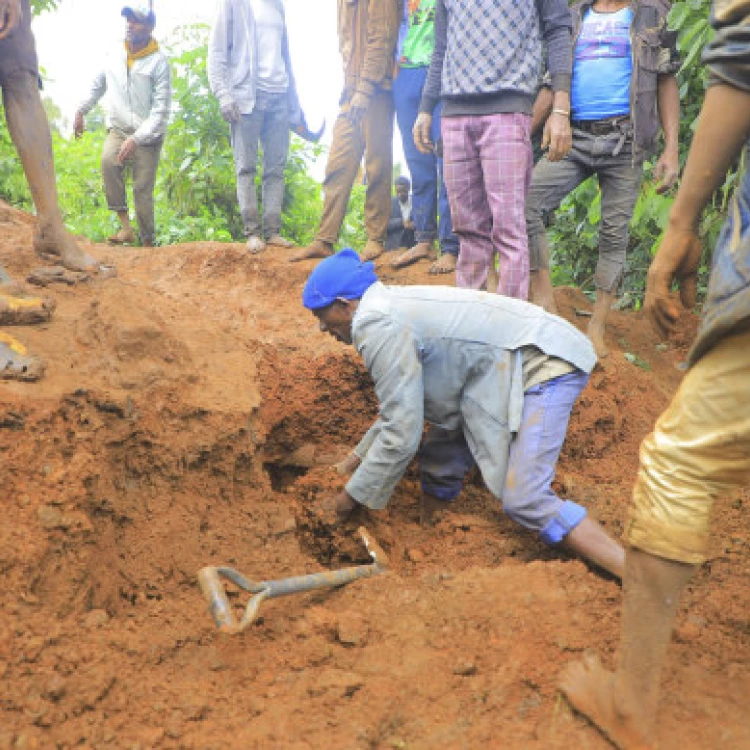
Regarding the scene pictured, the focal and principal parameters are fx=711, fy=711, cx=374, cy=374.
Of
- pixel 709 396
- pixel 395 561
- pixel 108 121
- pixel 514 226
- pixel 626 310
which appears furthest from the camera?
pixel 108 121

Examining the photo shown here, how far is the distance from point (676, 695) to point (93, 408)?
194 cm

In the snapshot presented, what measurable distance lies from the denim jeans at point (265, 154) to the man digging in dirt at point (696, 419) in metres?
4.15

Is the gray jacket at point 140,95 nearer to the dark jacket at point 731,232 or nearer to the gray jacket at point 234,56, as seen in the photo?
the gray jacket at point 234,56

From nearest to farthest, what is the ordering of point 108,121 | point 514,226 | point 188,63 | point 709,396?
point 709,396 → point 514,226 → point 108,121 → point 188,63

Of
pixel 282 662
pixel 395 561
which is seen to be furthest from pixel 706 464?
pixel 395 561

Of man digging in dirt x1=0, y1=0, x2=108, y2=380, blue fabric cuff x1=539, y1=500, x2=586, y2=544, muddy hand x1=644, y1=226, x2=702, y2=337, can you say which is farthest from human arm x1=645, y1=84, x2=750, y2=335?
man digging in dirt x1=0, y1=0, x2=108, y2=380

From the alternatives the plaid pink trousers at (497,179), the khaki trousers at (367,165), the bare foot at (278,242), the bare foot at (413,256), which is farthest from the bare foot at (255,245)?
the plaid pink trousers at (497,179)

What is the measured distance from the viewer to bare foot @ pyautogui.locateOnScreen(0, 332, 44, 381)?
7.69 feet

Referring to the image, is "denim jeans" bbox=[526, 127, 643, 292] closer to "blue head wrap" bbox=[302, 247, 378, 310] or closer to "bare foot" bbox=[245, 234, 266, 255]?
"blue head wrap" bbox=[302, 247, 378, 310]

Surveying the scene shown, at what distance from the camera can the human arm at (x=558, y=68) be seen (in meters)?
3.54

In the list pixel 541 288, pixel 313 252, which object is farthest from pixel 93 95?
pixel 541 288

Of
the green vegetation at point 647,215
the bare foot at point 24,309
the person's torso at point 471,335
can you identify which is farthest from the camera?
the green vegetation at point 647,215

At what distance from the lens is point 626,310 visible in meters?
5.14

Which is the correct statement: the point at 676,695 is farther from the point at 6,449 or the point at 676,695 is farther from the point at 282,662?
the point at 6,449
